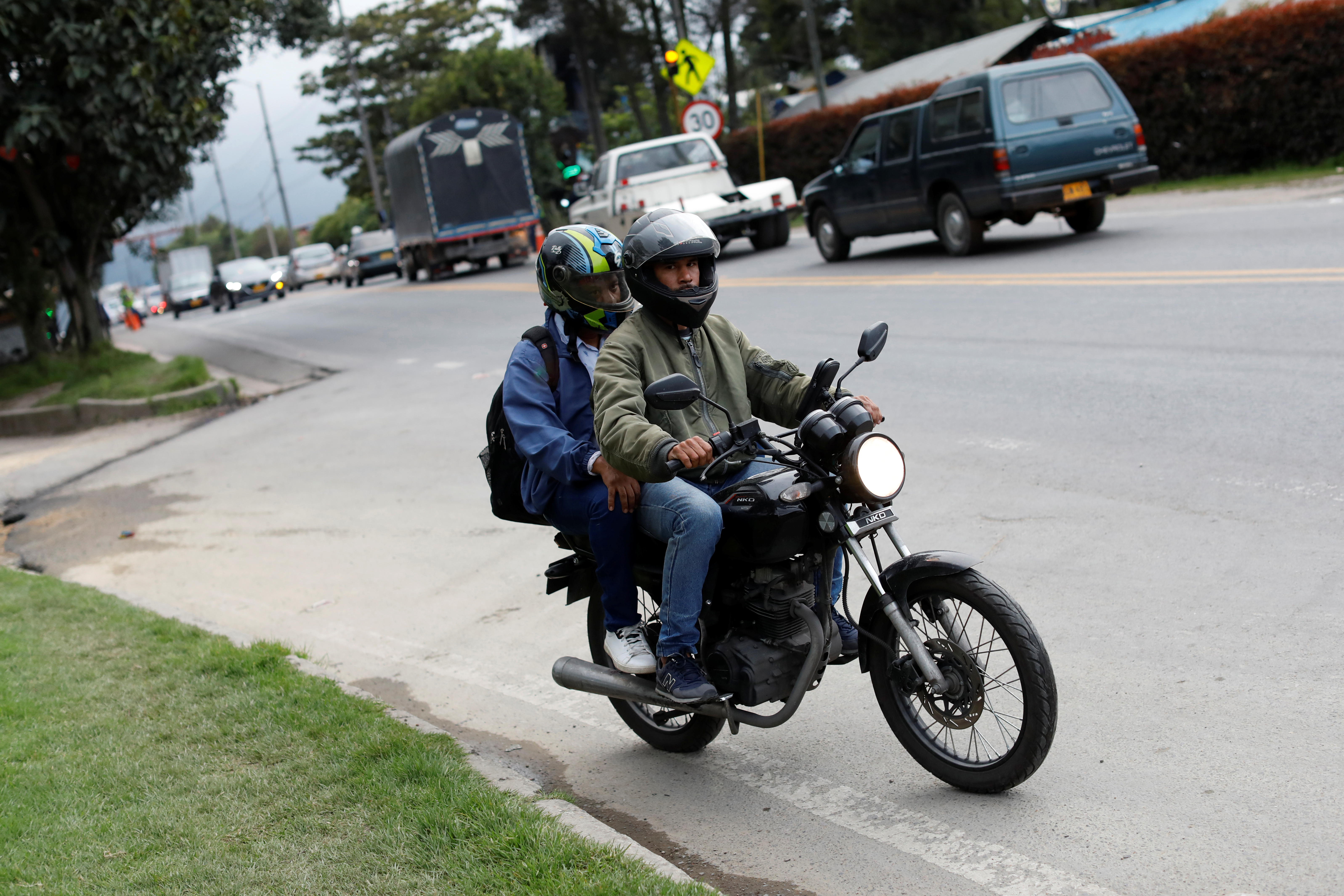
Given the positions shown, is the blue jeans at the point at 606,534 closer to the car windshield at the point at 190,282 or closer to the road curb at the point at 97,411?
the road curb at the point at 97,411

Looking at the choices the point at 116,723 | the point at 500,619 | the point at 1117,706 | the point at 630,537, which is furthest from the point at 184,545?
the point at 1117,706

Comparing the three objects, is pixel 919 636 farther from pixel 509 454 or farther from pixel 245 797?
pixel 245 797

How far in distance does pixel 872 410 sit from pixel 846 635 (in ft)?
2.63

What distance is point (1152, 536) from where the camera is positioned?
6133 mm

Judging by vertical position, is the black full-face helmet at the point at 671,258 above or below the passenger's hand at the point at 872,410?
above

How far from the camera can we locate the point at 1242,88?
2030 centimetres

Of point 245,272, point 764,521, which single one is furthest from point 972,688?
point 245,272

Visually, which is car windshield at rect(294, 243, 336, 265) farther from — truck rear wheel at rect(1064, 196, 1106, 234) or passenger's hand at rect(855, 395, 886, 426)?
passenger's hand at rect(855, 395, 886, 426)

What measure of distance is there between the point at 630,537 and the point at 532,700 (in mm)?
1582

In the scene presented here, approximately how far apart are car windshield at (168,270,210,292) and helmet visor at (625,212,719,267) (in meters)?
48.5

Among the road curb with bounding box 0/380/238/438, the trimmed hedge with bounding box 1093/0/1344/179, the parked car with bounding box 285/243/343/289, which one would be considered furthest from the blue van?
the parked car with bounding box 285/243/343/289

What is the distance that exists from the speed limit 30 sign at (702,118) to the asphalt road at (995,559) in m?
12.1

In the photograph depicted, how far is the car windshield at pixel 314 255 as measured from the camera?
52.9 metres

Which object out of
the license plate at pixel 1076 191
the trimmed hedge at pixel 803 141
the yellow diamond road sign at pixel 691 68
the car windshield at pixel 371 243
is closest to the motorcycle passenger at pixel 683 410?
the license plate at pixel 1076 191
